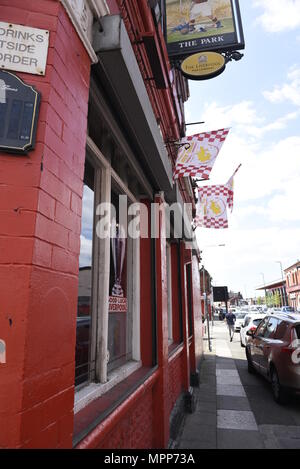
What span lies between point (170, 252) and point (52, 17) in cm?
518

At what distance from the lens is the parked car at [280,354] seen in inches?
213

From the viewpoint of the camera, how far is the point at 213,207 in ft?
25.9

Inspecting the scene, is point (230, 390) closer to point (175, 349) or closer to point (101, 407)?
point (175, 349)

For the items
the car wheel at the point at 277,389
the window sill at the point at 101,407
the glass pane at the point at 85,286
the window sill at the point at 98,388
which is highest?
the glass pane at the point at 85,286

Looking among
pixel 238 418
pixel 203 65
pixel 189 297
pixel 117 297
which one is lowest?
pixel 238 418

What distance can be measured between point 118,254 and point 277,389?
4.62 meters

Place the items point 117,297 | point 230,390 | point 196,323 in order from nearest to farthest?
point 117,297 → point 230,390 → point 196,323

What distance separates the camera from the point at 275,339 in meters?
6.35

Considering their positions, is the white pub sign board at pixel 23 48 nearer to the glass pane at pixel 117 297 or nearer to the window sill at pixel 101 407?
the glass pane at pixel 117 297

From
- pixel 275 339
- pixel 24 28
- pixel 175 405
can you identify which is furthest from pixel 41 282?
pixel 275 339

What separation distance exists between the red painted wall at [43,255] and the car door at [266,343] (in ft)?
19.0

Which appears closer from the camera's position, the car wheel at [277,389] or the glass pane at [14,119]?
the glass pane at [14,119]

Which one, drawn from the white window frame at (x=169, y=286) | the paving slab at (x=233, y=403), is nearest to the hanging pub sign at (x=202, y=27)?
the white window frame at (x=169, y=286)

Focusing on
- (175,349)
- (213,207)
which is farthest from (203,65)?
(175,349)
